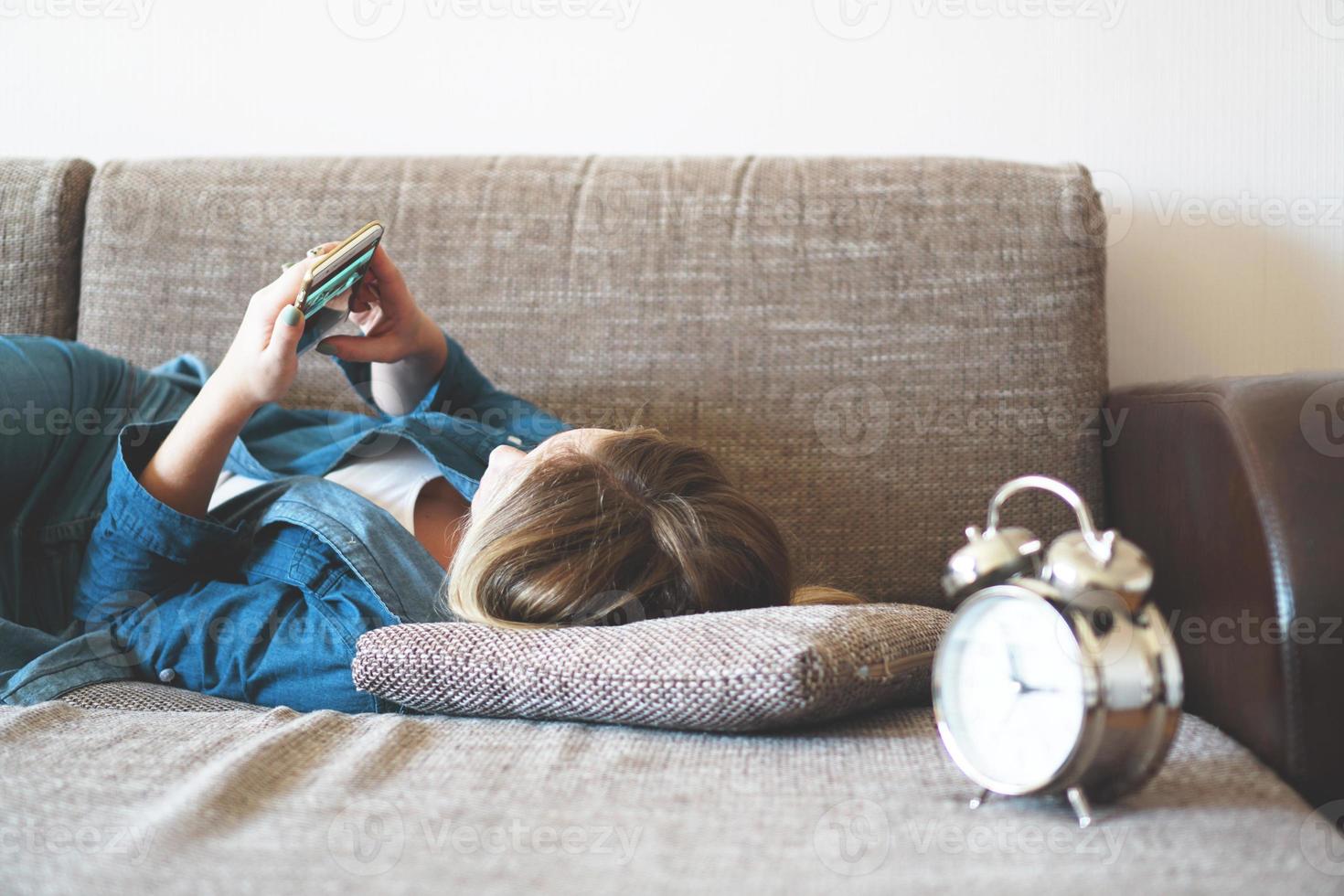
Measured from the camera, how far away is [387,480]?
3.58 ft

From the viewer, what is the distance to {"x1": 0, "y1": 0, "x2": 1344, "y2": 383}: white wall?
1.35 m

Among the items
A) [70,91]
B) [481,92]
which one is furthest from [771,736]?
[70,91]

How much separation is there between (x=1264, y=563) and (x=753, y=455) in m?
0.54

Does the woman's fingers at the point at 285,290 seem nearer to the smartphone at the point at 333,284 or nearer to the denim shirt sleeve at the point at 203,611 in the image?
the smartphone at the point at 333,284

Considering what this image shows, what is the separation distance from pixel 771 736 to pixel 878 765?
3.5 inches

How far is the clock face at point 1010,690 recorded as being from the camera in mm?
560

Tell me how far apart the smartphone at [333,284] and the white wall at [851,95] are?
0.52 metres

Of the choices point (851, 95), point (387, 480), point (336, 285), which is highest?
point (851, 95)

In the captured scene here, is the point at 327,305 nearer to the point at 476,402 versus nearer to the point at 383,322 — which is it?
the point at 383,322

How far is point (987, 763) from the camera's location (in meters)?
0.60

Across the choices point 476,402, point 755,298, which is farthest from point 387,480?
point 755,298

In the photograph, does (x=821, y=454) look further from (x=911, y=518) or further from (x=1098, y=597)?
(x=1098, y=597)

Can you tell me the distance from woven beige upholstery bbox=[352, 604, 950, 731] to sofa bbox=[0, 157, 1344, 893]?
2 cm

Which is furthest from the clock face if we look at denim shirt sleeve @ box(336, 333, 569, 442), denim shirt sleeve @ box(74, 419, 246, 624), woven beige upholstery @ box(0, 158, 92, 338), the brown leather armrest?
woven beige upholstery @ box(0, 158, 92, 338)
